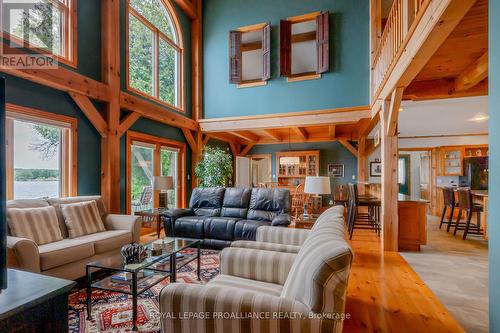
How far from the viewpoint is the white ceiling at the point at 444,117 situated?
4.76 meters

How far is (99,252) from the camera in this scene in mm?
2889

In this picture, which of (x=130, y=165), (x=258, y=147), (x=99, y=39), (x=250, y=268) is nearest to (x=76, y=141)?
(x=130, y=165)

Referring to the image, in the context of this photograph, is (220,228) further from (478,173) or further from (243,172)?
(478,173)

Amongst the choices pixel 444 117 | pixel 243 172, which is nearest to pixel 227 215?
pixel 243 172

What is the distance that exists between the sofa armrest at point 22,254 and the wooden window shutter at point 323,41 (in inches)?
216

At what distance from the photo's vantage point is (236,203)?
442cm

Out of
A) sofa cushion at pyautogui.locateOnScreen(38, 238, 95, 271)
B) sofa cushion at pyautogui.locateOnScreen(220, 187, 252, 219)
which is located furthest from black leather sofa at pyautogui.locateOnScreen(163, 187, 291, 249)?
sofa cushion at pyautogui.locateOnScreen(38, 238, 95, 271)

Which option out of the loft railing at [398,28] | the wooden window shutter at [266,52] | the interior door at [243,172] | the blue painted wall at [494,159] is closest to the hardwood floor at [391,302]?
the blue painted wall at [494,159]

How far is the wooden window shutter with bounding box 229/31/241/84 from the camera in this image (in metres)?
6.18

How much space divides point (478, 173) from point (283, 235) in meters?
6.62

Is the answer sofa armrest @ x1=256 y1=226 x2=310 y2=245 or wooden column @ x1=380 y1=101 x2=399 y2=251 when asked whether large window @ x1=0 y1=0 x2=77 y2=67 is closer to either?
sofa armrest @ x1=256 y1=226 x2=310 y2=245

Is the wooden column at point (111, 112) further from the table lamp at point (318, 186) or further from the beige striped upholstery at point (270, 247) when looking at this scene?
the table lamp at point (318, 186)

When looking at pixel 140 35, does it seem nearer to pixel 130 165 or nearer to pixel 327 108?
pixel 130 165

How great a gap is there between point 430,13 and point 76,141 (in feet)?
14.2
